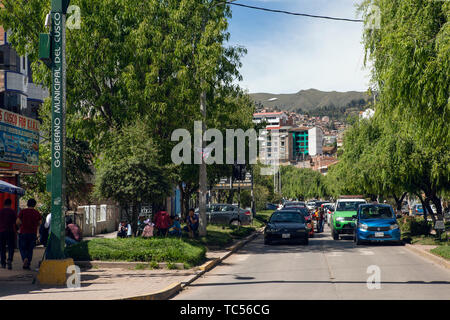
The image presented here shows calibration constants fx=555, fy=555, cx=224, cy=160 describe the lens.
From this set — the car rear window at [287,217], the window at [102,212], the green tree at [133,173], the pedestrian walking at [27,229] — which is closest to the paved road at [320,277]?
the green tree at [133,173]

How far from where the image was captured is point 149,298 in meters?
10.3

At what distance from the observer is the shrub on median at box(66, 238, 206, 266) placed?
15500 mm

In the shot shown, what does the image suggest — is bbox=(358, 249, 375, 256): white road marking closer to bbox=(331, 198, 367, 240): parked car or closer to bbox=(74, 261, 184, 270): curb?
bbox=(331, 198, 367, 240): parked car

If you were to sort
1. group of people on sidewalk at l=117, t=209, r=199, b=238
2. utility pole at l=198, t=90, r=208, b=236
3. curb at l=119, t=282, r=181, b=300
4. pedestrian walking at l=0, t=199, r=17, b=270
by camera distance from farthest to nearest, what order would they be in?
utility pole at l=198, t=90, r=208, b=236 < group of people on sidewalk at l=117, t=209, r=199, b=238 < pedestrian walking at l=0, t=199, r=17, b=270 < curb at l=119, t=282, r=181, b=300

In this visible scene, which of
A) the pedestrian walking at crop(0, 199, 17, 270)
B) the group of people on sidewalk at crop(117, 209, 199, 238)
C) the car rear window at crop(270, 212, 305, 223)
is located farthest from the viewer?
the car rear window at crop(270, 212, 305, 223)

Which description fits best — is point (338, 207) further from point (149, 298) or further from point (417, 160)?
point (149, 298)

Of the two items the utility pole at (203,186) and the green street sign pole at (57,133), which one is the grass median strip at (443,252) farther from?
the green street sign pole at (57,133)

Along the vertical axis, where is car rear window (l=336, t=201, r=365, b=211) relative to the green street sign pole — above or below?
below

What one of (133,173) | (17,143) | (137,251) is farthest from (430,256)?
(17,143)

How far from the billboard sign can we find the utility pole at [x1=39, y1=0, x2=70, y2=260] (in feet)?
23.1

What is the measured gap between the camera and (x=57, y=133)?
12.4 m

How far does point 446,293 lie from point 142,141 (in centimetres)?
1127

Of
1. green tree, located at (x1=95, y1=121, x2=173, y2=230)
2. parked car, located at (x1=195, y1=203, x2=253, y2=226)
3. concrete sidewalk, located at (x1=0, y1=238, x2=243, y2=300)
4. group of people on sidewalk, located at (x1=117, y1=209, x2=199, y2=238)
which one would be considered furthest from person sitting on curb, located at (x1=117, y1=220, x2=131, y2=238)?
parked car, located at (x1=195, y1=203, x2=253, y2=226)

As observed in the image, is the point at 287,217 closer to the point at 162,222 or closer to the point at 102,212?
the point at 162,222
